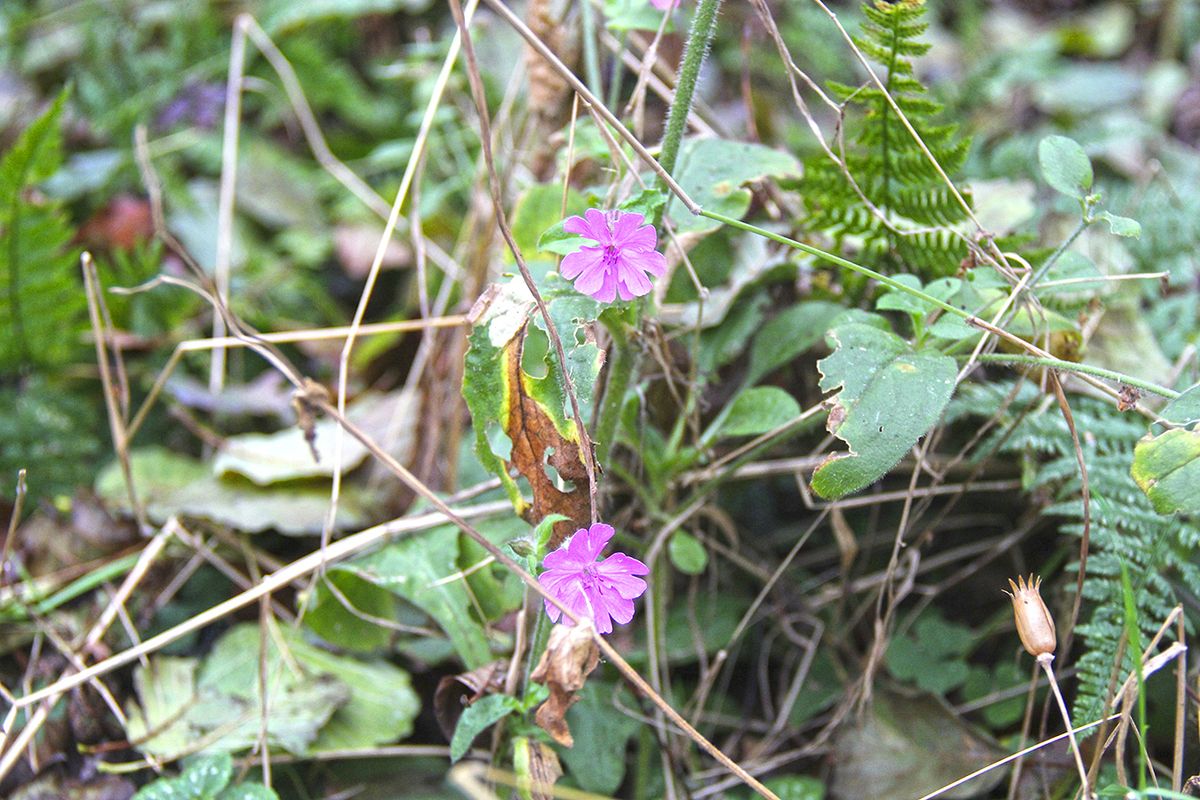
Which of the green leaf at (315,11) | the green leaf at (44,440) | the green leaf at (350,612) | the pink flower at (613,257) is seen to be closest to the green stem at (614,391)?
the pink flower at (613,257)

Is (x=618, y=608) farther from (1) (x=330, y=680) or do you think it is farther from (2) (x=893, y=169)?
(2) (x=893, y=169)

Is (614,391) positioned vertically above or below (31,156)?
below

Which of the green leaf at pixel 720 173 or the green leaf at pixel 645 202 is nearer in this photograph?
the green leaf at pixel 645 202

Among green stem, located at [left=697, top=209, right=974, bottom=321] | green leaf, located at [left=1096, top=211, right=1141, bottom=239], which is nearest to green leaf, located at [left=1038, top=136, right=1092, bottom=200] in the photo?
green leaf, located at [left=1096, top=211, right=1141, bottom=239]

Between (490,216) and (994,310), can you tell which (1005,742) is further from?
(490,216)

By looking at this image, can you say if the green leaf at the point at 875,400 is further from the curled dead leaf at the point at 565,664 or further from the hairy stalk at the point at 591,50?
the hairy stalk at the point at 591,50

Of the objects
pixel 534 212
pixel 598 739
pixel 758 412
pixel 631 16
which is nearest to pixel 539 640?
pixel 598 739
